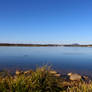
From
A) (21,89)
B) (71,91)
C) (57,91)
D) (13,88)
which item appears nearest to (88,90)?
(71,91)

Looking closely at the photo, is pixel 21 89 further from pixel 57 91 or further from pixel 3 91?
pixel 57 91

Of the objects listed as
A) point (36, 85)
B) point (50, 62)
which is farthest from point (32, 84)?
point (50, 62)

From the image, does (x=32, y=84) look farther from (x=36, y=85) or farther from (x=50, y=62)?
(x=50, y=62)

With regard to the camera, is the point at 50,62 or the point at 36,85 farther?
the point at 50,62

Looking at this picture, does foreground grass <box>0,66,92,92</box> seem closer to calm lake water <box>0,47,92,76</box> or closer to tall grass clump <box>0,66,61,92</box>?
tall grass clump <box>0,66,61,92</box>

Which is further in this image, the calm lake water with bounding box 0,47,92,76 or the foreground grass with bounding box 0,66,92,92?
the calm lake water with bounding box 0,47,92,76

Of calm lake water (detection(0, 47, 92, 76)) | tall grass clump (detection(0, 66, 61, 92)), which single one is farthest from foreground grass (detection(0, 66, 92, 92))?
calm lake water (detection(0, 47, 92, 76))

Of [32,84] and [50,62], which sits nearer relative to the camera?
[32,84]

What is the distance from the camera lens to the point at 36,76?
7262 millimetres

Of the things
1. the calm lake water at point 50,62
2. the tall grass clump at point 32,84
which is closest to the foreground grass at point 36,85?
the tall grass clump at point 32,84

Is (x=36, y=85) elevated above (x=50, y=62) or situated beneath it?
elevated above

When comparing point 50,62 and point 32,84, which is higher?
point 32,84

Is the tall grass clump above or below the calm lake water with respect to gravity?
above

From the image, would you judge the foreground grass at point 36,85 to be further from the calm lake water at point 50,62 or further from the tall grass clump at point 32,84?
the calm lake water at point 50,62
